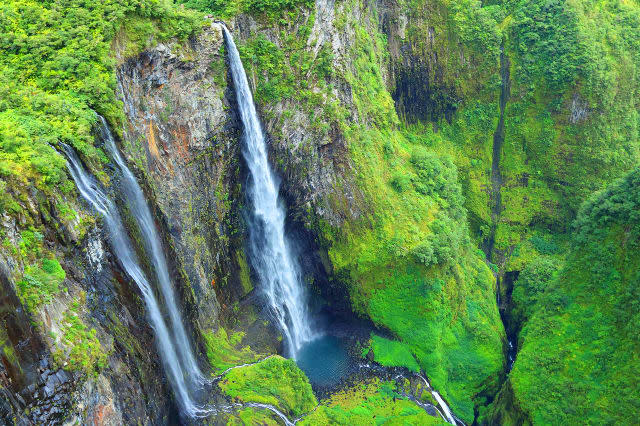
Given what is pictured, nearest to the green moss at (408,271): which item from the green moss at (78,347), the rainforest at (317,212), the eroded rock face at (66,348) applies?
the rainforest at (317,212)

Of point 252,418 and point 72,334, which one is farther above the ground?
point 72,334

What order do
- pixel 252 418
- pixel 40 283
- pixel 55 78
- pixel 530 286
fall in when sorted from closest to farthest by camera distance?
1. pixel 40 283
2. pixel 55 78
3. pixel 252 418
4. pixel 530 286

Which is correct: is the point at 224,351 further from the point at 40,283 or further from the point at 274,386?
the point at 40,283

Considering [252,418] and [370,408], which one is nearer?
[252,418]

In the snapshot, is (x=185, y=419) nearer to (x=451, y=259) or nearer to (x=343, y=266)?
(x=343, y=266)

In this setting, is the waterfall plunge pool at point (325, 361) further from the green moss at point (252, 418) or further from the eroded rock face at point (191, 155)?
the eroded rock face at point (191, 155)

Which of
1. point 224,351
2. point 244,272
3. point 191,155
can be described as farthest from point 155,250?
point 244,272

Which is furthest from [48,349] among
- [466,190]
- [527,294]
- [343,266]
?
[466,190]
